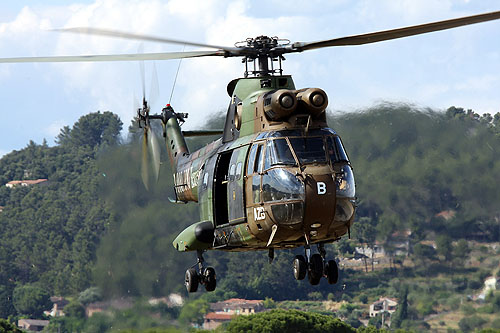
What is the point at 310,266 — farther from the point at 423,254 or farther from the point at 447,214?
the point at 447,214

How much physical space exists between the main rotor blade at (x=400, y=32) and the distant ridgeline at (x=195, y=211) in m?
20.5

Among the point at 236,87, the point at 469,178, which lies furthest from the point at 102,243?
the point at 236,87

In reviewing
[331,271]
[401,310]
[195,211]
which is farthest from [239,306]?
[331,271]

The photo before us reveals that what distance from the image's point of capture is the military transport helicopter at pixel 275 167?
675 inches

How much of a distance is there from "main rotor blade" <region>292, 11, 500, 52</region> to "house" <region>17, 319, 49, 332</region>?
36.5m

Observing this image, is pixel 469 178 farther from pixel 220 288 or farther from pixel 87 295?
pixel 87 295

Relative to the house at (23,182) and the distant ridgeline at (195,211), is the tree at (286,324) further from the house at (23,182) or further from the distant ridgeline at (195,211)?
the house at (23,182)

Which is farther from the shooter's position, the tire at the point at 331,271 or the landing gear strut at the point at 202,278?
the landing gear strut at the point at 202,278

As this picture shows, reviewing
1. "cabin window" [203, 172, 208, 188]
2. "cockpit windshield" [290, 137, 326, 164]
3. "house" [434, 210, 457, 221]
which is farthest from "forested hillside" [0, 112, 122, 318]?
"cockpit windshield" [290, 137, 326, 164]

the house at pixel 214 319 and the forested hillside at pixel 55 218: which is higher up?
the forested hillside at pixel 55 218

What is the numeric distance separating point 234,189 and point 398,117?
2991cm

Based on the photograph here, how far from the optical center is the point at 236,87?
20000mm

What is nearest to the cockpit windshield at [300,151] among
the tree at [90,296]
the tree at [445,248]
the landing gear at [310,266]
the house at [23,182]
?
the landing gear at [310,266]

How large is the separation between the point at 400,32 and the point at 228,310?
3740cm
